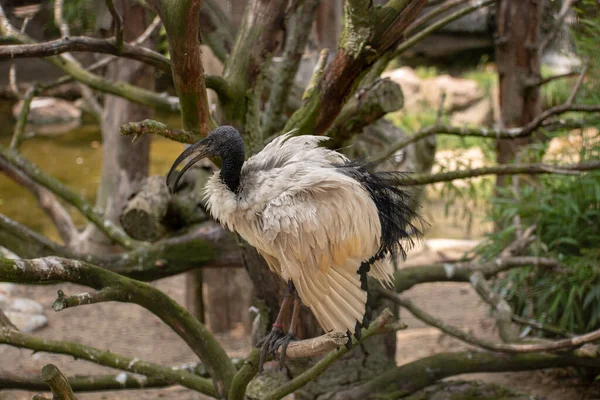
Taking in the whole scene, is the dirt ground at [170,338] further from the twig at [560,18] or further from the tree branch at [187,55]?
the tree branch at [187,55]

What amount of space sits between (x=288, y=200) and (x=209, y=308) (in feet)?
11.3

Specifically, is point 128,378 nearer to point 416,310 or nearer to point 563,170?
point 416,310

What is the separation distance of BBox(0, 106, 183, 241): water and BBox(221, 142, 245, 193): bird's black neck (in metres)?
6.34

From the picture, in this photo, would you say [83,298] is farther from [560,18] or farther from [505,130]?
[560,18]

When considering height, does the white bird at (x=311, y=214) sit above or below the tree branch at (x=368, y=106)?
below

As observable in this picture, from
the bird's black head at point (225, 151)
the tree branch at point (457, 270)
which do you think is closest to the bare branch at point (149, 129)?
the bird's black head at point (225, 151)

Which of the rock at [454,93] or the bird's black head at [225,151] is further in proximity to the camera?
the rock at [454,93]

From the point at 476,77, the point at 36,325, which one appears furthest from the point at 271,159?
the point at 476,77

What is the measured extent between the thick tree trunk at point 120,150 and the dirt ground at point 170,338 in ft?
2.22

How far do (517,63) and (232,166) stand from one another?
3.82m

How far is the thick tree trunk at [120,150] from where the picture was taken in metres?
5.86

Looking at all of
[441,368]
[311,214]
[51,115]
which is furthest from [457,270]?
[51,115]

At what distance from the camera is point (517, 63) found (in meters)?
5.79

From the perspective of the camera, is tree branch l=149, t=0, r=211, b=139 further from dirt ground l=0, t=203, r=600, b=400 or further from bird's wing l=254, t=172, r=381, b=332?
dirt ground l=0, t=203, r=600, b=400
